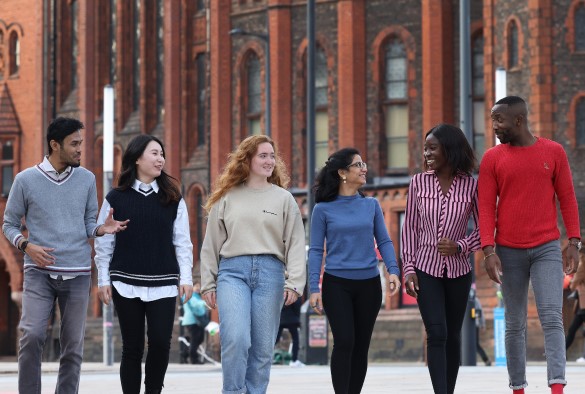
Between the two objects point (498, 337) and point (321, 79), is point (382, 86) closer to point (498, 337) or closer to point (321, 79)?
point (321, 79)

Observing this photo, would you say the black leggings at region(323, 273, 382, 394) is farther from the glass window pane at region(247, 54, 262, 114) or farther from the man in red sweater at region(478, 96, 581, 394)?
the glass window pane at region(247, 54, 262, 114)

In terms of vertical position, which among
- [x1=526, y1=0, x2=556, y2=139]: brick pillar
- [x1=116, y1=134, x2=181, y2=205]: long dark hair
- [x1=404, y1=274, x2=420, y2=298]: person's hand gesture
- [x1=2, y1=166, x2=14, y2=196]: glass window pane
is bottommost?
[x1=404, y1=274, x2=420, y2=298]: person's hand gesture

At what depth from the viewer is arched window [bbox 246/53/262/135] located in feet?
171

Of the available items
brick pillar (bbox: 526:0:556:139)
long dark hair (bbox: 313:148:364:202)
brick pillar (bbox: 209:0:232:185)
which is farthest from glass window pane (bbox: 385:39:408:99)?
long dark hair (bbox: 313:148:364:202)

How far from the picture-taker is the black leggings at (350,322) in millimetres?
12602

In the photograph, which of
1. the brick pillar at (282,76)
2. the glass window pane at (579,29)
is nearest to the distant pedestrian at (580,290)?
the glass window pane at (579,29)

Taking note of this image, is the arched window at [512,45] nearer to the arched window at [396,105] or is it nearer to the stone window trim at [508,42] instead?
the stone window trim at [508,42]

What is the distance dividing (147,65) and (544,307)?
46.0 m

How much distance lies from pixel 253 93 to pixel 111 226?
40.6 m

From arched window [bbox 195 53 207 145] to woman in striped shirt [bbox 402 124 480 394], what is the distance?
43.4 metres

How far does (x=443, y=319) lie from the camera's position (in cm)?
1202

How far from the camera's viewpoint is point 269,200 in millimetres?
12070

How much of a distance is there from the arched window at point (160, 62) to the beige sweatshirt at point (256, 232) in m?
44.8

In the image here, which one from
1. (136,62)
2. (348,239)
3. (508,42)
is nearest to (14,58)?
(136,62)
